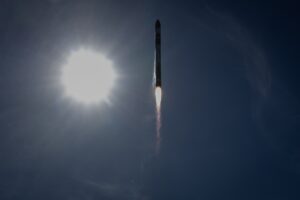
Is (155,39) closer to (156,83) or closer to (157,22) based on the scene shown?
(157,22)

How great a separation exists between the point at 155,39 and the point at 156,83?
1198 centimetres

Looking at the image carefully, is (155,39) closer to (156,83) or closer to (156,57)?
(156,57)

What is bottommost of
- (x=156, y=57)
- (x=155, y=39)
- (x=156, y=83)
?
(x=156, y=83)

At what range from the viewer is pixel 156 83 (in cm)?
7344

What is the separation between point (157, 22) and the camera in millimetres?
82000

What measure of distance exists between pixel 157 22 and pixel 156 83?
1574cm

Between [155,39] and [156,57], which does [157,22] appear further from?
[156,57]

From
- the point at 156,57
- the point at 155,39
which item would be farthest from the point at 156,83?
the point at 155,39

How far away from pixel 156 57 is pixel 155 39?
5.22 m

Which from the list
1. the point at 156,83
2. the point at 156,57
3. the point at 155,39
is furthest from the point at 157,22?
the point at 156,83

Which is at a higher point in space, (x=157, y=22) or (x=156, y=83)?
(x=157, y=22)

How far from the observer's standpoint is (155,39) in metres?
80.8

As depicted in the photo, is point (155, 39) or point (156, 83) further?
point (155, 39)

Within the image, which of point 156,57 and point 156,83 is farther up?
point 156,57
